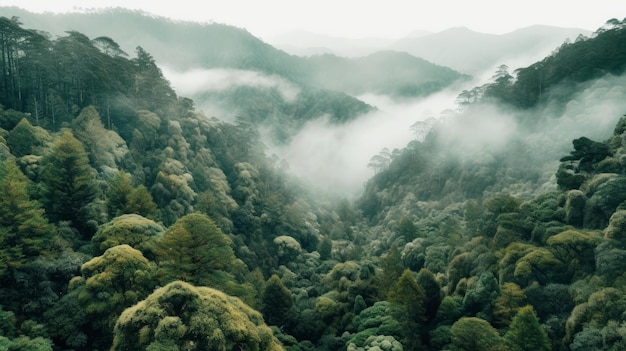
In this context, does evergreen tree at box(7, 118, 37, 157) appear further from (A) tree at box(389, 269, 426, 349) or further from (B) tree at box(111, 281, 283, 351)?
(A) tree at box(389, 269, 426, 349)

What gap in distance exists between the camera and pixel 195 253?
31.3m

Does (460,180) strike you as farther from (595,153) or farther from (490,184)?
(595,153)

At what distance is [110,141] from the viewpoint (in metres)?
55.9

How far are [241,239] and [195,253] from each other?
35.2 metres

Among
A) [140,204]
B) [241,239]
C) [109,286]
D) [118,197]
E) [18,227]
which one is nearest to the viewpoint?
[109,286]

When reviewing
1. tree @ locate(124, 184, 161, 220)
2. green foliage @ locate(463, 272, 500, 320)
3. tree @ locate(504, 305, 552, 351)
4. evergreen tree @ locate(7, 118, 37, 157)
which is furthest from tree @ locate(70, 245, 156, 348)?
green foliage @ locate(463, 272, 500, 320)

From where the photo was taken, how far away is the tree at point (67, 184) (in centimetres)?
3744

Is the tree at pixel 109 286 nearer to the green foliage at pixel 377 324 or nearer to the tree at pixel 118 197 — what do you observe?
the tree at pixel 118 197

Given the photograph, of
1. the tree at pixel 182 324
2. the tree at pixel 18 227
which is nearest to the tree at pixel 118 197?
the tree at pixel 18 227

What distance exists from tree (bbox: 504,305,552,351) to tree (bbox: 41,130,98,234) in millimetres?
38942

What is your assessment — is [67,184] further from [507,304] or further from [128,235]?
[507,304]

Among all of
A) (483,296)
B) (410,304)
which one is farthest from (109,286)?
(483,296)

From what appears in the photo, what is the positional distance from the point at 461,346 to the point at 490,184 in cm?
6259

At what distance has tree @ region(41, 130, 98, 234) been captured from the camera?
37438 millimetres
